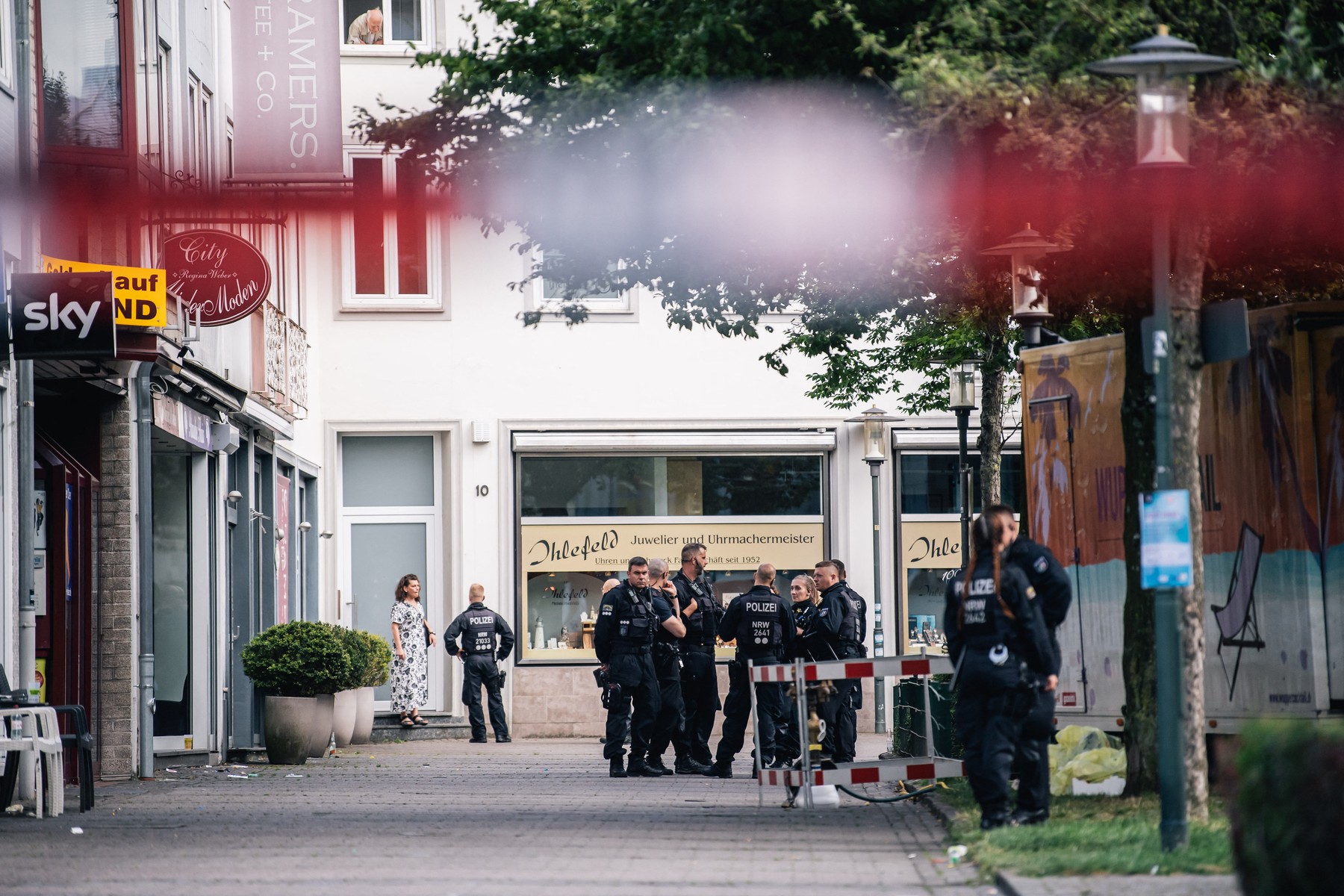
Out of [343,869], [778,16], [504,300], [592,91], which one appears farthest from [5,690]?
[504,300]

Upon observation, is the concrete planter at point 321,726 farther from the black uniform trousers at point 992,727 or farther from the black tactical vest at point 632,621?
the black uniform trousers at point 992,727

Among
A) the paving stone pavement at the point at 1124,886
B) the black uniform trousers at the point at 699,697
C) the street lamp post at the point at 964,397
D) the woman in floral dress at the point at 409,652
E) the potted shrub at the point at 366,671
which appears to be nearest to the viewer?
the paving stone pavement at the point at 1124,886

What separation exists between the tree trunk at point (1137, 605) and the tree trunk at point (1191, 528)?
1027 millimetres

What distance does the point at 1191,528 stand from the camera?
1041 cm

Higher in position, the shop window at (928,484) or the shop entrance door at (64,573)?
the shop window at (928,484)

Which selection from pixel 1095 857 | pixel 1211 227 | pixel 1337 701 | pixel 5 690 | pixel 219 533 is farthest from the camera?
pixel 219 533

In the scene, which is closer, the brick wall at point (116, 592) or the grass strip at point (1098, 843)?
the grass strip at point (1098, 843)

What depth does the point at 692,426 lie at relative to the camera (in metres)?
26.1

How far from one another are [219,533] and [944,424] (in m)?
10.2

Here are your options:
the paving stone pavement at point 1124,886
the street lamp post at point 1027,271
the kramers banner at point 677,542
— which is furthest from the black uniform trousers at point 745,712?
the kramers banner at point 677,542

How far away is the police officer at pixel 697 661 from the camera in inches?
693

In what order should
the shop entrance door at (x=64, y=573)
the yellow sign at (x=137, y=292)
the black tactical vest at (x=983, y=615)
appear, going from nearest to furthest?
the black tactical vest at (x=983, y=615), the yellow sign at (x=137, y=292), the shop entrance door at (x=64, y=573)

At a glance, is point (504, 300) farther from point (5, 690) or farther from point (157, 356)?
point (5, 690)

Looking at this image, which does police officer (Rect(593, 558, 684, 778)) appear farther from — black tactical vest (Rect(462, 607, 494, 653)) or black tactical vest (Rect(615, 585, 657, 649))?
black tactical vest (Rect(462, 607, 494, 653))
